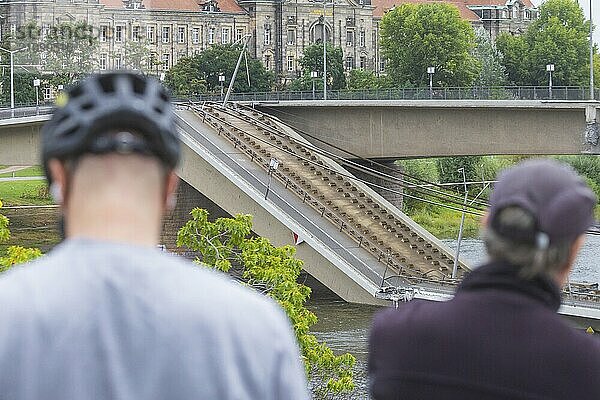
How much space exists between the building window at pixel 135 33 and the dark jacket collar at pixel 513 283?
95.7 meters

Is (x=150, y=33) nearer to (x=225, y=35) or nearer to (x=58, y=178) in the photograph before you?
(x=225, y=35)

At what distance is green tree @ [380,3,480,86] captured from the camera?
91.6m

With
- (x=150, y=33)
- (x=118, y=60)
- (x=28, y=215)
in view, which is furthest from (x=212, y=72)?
(x=28, y=215)

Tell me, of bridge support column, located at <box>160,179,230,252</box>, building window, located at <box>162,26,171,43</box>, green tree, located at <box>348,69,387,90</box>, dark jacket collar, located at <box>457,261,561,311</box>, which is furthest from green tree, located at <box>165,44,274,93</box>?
dark jacket collar, located at <box>457,261,561,311</box>

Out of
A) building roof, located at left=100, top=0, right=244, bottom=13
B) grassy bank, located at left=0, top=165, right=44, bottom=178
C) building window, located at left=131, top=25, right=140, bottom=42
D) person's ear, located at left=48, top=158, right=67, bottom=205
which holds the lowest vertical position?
grassy bank, located at left=0, top=165, right=44, bottom=178

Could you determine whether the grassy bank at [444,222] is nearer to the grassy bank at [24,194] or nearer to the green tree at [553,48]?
the grassy bank at [24,194]

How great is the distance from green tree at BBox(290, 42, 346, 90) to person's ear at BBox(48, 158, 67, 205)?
9222 centimetres

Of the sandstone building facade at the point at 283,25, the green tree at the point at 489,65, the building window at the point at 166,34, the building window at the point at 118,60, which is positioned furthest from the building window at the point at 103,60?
the building window at the point at 166,34

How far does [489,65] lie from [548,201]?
92.5 meters

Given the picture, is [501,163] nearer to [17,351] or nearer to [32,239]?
[32,239]

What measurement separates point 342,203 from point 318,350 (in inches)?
804

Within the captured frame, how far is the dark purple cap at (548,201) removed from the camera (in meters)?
3.83

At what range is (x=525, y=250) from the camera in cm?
387

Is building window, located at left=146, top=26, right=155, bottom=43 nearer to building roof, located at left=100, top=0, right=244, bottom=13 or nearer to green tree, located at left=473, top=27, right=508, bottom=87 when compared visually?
building roof, located at left=100, top=0, right=244, bottom=13
